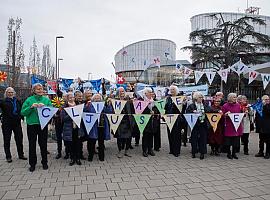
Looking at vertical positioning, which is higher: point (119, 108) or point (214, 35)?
point (214, 35)

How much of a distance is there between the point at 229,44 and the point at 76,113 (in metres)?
25.6

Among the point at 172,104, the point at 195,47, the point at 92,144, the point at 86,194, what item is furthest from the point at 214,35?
the point at 86,194

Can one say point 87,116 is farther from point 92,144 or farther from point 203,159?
point 203,159

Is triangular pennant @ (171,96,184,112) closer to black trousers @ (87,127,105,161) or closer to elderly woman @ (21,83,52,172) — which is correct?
black trousers @ (87,127,105,161)

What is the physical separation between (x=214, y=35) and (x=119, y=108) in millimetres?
25514

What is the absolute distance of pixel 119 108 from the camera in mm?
7652

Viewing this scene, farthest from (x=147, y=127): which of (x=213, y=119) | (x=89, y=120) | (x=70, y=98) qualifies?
(x=70, y=98)

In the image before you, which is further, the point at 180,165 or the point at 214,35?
the point at 214,35

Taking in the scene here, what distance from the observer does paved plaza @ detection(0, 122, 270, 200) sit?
188 inches

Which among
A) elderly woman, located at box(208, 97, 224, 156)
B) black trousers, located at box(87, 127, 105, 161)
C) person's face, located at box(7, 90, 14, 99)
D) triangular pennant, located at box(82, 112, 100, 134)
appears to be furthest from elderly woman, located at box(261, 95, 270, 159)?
person's face, located at box(7, 90, 14, 99)

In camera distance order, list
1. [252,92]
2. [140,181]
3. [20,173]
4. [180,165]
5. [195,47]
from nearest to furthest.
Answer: [140,181], [20,173], [180,165], [252,92], [195,47]

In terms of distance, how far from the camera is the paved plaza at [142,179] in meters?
4.77

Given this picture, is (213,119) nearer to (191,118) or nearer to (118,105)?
(191,118)

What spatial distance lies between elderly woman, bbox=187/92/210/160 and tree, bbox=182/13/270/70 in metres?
20.6
